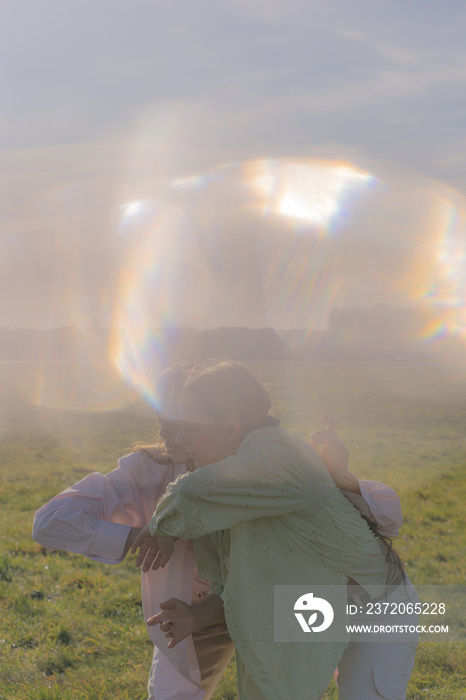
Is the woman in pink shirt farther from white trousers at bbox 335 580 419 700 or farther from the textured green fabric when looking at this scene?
white trousers at bbox 335 580 419 700

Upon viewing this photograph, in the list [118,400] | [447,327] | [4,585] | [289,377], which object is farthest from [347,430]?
[447,327]

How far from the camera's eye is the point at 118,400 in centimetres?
3616

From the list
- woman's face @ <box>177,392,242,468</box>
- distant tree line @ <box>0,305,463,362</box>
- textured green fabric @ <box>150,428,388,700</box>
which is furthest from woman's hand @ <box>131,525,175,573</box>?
distant tree line @ <box>0,305,463,362</box>

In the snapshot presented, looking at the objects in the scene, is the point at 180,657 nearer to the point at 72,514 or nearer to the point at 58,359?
the point at 72,514

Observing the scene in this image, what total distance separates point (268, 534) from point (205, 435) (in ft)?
1.67

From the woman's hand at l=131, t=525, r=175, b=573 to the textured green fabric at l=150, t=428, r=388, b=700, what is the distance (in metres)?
0.27

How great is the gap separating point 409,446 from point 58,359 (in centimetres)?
5206

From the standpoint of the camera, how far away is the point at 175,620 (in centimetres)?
311

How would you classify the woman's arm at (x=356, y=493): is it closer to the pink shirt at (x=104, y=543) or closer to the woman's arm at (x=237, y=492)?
the woman's arm at (x=237, y=492)

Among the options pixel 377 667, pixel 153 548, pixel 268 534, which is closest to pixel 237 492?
pixel 268 534

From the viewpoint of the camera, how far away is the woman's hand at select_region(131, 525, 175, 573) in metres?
3.16

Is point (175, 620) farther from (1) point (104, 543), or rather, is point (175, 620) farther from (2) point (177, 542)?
(1) point (104, 543)

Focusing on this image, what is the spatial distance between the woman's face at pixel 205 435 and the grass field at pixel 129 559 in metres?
0.94

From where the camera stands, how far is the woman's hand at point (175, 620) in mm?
3074
